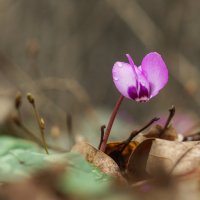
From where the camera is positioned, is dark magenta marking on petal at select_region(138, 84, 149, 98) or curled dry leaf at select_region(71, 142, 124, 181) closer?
curled dry leaf at select_region(71, 142, 124, 181)

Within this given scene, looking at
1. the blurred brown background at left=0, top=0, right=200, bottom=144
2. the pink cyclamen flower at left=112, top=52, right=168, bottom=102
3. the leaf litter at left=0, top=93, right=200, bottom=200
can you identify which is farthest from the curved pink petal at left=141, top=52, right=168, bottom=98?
the blurred brown background at left=0, top=0, right=200, bottom=144

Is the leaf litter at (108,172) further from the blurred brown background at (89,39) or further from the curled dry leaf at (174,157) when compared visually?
the blurred brown background at (89,39)

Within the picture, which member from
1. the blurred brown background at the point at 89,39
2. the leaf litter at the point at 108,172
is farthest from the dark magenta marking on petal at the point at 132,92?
the blurred brown background at the point at 89,39

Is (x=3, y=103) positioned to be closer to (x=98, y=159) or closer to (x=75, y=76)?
(x=98, y=159)

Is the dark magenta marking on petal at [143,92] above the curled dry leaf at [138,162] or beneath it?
above

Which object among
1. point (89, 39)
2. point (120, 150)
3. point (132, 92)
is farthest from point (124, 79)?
point (89, 39)

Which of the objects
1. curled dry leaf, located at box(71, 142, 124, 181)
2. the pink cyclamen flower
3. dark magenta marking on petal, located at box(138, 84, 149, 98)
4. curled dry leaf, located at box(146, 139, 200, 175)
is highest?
the pink cyclamen flower

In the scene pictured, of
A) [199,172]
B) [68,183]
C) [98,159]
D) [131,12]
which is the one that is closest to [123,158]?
[98,159]

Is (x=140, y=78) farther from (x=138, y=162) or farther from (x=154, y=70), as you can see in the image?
(x=138, y=162)

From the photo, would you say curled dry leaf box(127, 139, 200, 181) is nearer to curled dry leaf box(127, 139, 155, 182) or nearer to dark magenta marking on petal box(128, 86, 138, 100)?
curled dry leaf box(127, 139, 155, 182)
